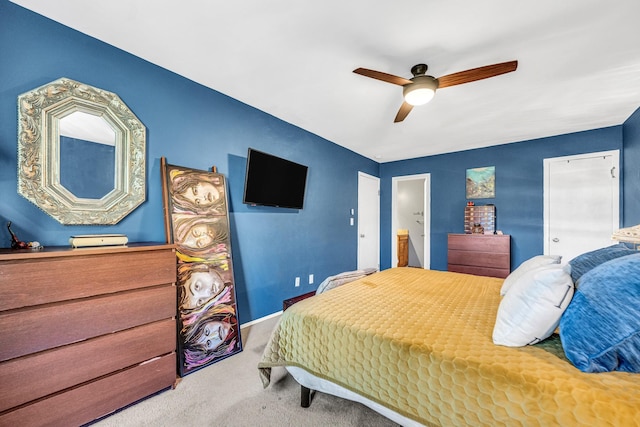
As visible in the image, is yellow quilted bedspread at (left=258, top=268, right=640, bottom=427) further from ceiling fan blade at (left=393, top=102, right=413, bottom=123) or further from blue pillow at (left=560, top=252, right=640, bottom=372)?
ceiling fan blade at (left=393, top=102, right=413, bottom=123)

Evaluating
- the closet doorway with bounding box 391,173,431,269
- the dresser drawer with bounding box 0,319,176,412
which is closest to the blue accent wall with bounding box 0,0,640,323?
the dresser drawer with bounding box 0,319,176,412

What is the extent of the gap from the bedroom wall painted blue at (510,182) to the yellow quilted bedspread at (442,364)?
9.06 feet

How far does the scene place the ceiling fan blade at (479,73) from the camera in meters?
1.71

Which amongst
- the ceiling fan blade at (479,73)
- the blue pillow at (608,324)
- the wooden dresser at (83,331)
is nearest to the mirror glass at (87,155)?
the wooden dresser at (83,331)

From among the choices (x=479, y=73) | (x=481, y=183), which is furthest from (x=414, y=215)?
(x=479, y=73)

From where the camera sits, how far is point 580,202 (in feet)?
11.5

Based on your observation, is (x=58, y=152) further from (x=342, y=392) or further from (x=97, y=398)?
(x=342, y=392)

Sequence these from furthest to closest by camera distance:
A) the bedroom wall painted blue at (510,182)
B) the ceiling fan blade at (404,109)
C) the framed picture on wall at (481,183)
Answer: the framed picture on wall at (481,183) → the bedroom wall painted blue at (510,182) → the ceiling fan blade at (404,109)

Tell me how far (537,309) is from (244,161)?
2649mm

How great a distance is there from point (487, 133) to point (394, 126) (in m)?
1.44

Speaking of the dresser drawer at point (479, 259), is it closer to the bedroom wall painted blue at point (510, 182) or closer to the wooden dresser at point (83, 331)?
the bedroom wall painted blue at point (510, 182)

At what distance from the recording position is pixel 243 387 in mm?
1795

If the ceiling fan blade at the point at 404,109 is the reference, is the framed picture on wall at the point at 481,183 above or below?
below

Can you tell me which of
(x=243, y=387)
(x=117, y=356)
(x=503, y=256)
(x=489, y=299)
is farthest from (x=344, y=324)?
(x=503, y=256)
